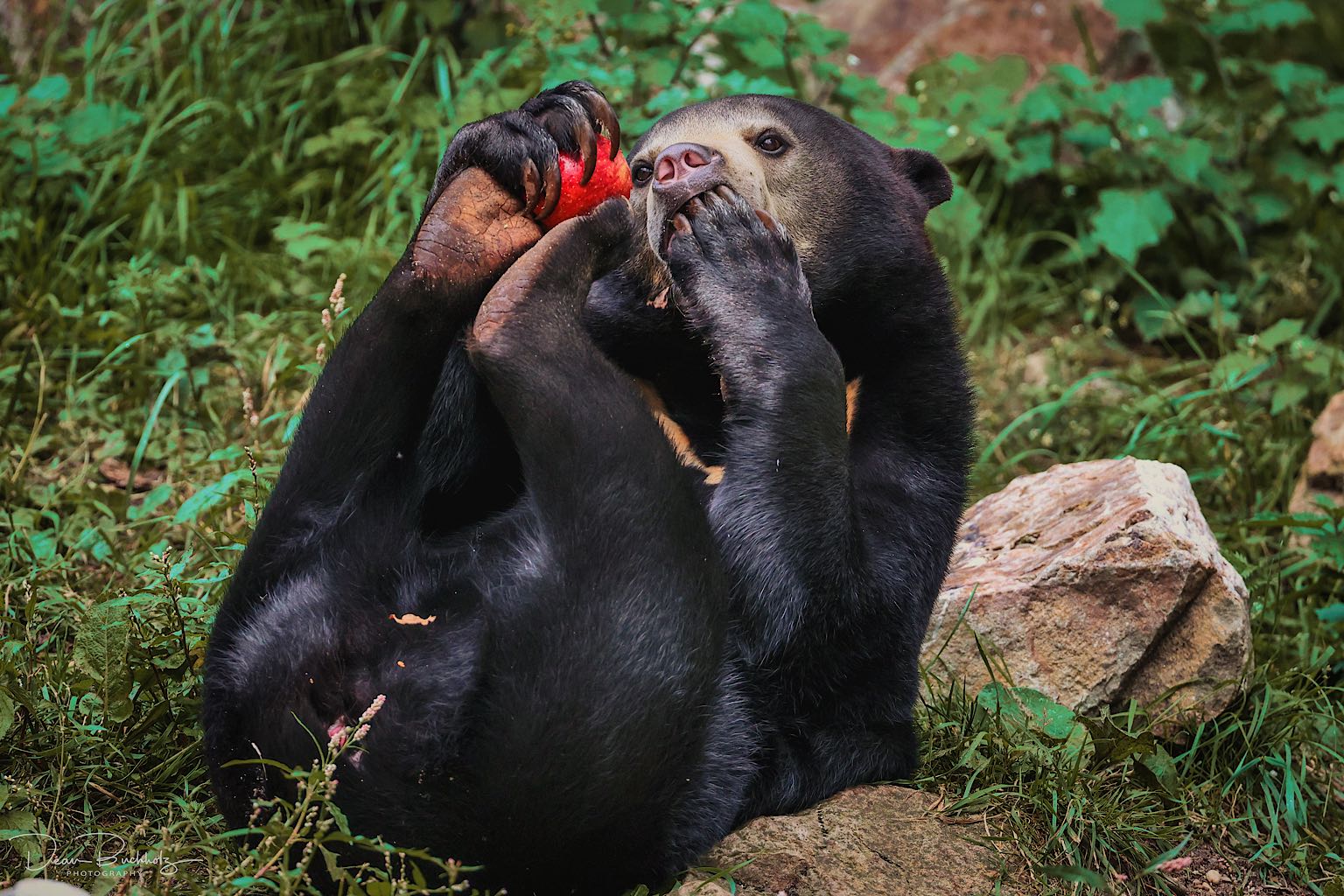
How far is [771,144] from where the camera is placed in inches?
151

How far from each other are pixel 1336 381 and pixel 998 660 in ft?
8.93

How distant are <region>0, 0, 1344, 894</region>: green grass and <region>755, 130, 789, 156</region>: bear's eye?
132cm

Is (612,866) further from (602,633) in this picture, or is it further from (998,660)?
(998,660)

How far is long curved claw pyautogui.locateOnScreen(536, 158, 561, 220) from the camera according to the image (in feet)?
10.1

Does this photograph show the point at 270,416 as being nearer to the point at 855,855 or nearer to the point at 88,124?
the point at 88,124

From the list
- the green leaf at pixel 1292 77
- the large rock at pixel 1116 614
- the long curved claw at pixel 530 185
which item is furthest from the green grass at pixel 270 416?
the long curved claw at pixel 530 185

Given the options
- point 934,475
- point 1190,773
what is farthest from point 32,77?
point 1190,773

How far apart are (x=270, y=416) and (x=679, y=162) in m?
2.03

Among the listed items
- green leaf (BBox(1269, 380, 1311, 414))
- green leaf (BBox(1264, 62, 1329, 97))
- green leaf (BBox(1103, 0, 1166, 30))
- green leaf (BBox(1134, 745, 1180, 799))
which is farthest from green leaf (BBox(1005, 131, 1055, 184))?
green leaf (BBox(1134, 745, 1180, 799))

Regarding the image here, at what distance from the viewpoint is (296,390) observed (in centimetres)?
516

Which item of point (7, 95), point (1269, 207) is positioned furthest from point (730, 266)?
point (1269, 207)

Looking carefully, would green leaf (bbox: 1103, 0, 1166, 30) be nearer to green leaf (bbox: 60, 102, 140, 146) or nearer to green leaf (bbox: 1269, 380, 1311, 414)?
green leaf (bbox: 1269, 380, 1311, 414)

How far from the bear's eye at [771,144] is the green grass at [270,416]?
132 centimetres

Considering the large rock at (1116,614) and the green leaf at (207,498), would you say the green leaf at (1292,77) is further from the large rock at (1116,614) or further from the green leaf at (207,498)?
the green leaf at (207,498)
